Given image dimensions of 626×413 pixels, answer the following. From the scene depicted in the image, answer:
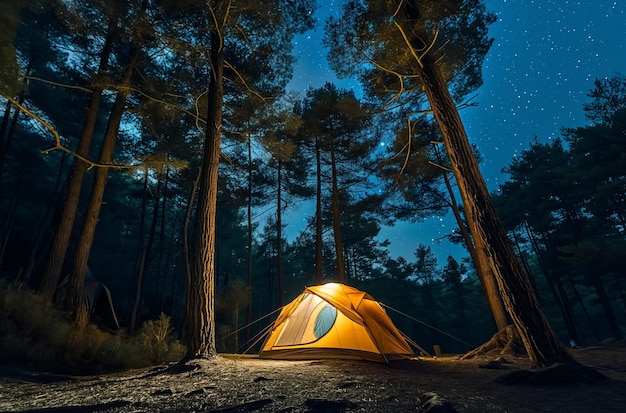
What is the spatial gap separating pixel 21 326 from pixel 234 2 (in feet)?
23.8

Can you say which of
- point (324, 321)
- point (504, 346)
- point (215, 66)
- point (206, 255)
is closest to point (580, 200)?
point (504, 346)

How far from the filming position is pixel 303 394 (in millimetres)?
2488

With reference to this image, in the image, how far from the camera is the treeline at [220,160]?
6.67 metres

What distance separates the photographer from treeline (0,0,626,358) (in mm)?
6668

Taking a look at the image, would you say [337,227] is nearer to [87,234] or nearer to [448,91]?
[448,91]

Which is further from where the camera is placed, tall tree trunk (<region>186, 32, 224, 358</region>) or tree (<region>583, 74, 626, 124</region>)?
tree (<region>583, 74, 626, 124</region>)

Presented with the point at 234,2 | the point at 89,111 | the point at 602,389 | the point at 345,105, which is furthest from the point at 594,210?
the point at 89,111

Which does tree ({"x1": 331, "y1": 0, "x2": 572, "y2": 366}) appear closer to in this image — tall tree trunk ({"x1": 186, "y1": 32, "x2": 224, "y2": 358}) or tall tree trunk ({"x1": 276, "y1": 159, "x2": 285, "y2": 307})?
tall tree trunk ({"x1": 186, "y1": 32, "x2": 224, "y2": 358})

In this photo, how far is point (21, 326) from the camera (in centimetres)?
473

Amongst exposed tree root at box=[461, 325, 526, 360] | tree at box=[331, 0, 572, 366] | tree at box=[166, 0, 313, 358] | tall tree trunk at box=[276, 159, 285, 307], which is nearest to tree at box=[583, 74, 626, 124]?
tree at box=[331, 0, 572, 366]

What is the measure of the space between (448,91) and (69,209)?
867 centimetres

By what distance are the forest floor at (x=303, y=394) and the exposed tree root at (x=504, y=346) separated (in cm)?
176

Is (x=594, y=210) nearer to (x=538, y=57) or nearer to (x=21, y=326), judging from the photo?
(x=21, y=326)

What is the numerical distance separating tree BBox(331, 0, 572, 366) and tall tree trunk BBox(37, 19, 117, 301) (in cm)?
609
